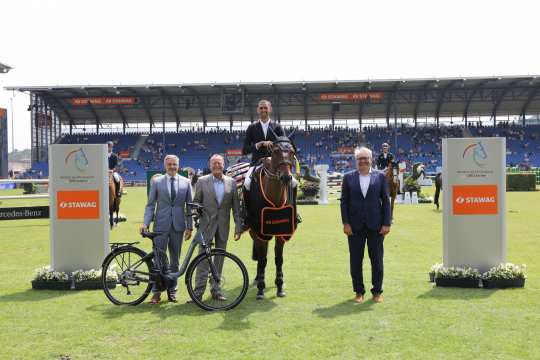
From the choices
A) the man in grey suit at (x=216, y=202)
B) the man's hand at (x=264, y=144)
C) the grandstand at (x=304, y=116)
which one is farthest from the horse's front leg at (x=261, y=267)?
the grandstand at (x=304, y=116)

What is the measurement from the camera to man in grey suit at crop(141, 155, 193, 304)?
6.99 meters

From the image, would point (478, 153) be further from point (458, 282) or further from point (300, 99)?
point (300, 99)

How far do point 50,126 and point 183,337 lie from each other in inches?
2252

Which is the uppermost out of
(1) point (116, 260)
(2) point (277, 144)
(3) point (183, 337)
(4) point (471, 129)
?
(4) point (471, 129)

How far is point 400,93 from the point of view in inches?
2147

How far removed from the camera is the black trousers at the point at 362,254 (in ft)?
22.4

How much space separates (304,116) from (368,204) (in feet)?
177

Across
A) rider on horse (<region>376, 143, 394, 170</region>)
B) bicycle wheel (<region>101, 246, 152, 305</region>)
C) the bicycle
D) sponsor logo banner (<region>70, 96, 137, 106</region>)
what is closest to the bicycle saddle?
the bicycle

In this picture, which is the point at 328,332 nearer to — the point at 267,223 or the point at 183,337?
the point at 183,337

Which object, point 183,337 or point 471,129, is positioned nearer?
point 183,337

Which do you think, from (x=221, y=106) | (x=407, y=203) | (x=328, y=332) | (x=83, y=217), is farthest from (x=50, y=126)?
(x=328, y=332)

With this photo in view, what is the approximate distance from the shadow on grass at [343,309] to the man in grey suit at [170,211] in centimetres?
197

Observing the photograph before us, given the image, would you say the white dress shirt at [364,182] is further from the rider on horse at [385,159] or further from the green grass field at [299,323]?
the rider on horse at [385,159]

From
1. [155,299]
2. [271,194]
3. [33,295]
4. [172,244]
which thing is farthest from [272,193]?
[33,295]
